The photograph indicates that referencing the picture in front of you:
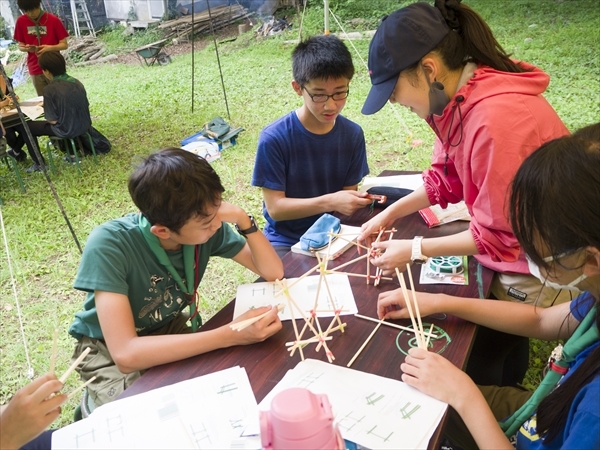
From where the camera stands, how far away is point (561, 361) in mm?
1329

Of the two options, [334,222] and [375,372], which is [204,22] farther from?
[375,372]

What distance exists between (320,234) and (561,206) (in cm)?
119

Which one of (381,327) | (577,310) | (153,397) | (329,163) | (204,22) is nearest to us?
(153,397)

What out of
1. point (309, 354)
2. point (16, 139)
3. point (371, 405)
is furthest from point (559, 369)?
point (16, 139)

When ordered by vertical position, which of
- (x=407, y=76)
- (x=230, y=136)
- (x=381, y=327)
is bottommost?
(x=230, y=136)

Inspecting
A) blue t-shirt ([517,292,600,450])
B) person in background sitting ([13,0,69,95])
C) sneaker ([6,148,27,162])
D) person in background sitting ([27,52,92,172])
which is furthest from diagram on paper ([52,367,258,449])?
person in background sitting ([13,0,69,95])

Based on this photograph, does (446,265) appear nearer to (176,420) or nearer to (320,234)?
(320,234)

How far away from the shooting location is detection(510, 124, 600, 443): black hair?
1.02 metres

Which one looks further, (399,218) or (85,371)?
(399,218)

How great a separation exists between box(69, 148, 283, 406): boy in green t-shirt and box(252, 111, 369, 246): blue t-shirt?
732 mm

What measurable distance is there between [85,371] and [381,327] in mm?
1104

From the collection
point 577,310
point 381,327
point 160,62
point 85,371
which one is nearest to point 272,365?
point 381,327

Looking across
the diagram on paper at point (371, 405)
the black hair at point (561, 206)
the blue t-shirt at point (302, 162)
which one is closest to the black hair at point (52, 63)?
the blue t-shirt at point (302, 162)

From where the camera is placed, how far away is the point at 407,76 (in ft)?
5.67
